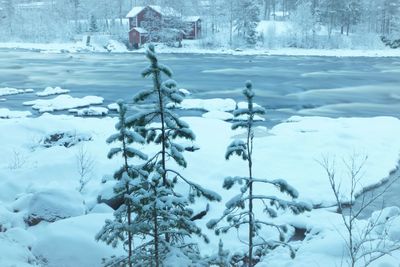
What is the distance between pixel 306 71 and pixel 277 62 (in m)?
8.36

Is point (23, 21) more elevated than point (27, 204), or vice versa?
point (23, 21)

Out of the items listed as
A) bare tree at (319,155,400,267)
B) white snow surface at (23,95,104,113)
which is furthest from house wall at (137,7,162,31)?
bare tree at (319,155,400,267)

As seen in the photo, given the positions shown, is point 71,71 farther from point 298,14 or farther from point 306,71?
point 298,14

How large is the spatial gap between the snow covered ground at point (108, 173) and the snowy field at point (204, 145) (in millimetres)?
33

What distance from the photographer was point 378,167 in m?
16.2

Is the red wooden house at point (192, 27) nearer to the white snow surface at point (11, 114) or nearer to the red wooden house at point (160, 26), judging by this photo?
the red wooden house at point (160, 26)

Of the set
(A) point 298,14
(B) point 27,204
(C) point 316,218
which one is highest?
(A) point 298,14

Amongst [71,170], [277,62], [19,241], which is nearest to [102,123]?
[71,170]

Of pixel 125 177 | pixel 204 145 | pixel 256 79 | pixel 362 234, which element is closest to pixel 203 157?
pixel 204 145

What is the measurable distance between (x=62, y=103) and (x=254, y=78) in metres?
17.1

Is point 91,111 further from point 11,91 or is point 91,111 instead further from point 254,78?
point 254,78

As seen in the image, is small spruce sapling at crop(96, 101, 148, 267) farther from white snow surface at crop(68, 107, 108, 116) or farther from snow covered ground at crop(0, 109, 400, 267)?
white snow surface at crop(68, 107, 108, 116)

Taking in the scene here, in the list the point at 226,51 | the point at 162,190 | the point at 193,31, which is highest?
the point at 193,31

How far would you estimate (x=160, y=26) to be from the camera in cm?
6962
